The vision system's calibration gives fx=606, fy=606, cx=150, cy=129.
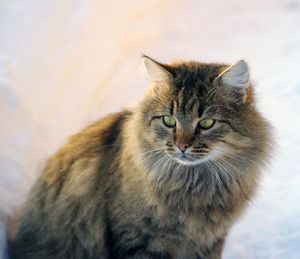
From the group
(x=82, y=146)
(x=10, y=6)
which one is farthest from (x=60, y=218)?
(x=10, y=6)

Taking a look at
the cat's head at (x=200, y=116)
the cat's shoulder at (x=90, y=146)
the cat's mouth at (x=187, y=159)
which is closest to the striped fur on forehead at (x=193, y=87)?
the cat's head at (x=200, y=116)

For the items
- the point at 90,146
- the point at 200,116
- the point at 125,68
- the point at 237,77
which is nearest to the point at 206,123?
the point at 200,116

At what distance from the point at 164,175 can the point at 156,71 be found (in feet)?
1.07

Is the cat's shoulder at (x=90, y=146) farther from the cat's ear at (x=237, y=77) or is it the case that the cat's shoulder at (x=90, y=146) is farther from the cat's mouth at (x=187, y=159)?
the cat's ear at (x=237, y=77)

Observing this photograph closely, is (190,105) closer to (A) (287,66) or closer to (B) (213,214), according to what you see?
(B) (213,214)

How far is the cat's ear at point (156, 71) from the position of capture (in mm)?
1810

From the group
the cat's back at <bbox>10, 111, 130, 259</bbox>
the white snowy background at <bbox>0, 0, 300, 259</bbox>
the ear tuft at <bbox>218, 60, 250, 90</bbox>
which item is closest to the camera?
the ear tuft at <bbox>218, 60, 250, 90</bbox>

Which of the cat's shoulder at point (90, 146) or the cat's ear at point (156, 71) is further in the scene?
the cat's shoulder at point (90, 146)

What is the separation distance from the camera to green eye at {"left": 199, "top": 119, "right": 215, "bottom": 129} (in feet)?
5.83

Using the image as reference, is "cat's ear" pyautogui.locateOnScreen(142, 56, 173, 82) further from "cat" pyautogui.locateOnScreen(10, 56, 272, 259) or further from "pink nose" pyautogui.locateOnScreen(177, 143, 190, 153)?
"pink nose" pyautogui.locateOnScreen(177, 143, 190, 153)

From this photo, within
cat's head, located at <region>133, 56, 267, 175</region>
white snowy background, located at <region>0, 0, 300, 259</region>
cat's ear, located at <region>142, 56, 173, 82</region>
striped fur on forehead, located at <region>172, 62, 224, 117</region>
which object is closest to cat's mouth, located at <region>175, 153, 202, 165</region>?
cat's head, located at <region>133, 56, 267, 175</region>

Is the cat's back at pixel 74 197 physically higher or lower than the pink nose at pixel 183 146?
lower

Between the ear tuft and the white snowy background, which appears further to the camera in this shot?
the white snowy background

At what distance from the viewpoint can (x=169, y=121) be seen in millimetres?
1810
